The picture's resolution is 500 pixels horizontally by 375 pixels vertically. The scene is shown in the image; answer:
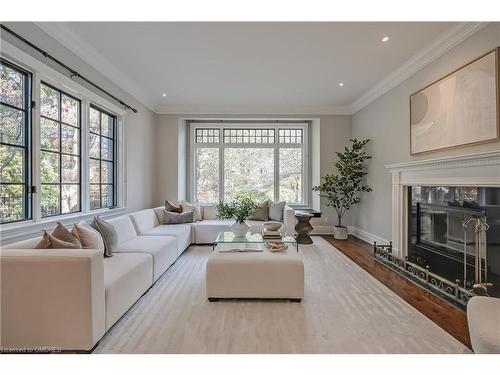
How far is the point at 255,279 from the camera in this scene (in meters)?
2.51

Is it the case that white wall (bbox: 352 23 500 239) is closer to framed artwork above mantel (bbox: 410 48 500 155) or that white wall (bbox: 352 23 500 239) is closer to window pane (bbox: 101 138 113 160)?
framed artwork above mantel (bbox: 410 48 500 155)

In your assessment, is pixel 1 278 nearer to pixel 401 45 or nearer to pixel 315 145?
pixel 401 45

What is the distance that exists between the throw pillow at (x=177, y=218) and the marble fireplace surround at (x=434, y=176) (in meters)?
3.54

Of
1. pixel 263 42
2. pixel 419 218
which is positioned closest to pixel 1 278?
pixel 263 42

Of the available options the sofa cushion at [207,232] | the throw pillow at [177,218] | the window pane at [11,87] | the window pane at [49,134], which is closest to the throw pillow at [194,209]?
the throw pillow at [177,218]

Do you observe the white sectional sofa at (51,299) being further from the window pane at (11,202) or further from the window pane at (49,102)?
the window pane at (49,102)

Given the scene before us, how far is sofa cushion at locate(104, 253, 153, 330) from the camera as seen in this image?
6.53 ft

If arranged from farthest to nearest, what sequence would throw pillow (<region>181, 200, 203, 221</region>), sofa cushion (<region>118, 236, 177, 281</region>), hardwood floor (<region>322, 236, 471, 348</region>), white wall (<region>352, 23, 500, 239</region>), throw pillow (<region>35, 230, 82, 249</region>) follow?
1. throw pillow (<region>181, 200, 203, 221</region>)
2. sofa cushion (<region>118, 236, 177, 281</region>)
3. white wall (<region>352, 23, 500, 239</region>)
4. hardwood floor (<region>322, 236, 471, 348</region>)
5. throw pillow (<region>35, 230, 82, 249</region>)

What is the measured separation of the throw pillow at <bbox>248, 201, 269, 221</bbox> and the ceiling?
221 cm

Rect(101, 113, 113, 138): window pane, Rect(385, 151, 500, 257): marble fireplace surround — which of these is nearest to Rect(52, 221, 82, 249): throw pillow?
Rect(101, 113, 113, 138): window pane

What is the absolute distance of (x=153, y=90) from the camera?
4844mm

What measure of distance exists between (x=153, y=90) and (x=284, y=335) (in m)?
4.65

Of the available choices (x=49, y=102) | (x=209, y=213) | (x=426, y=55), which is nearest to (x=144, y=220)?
(x=209, y=213)

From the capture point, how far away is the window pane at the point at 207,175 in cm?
635
